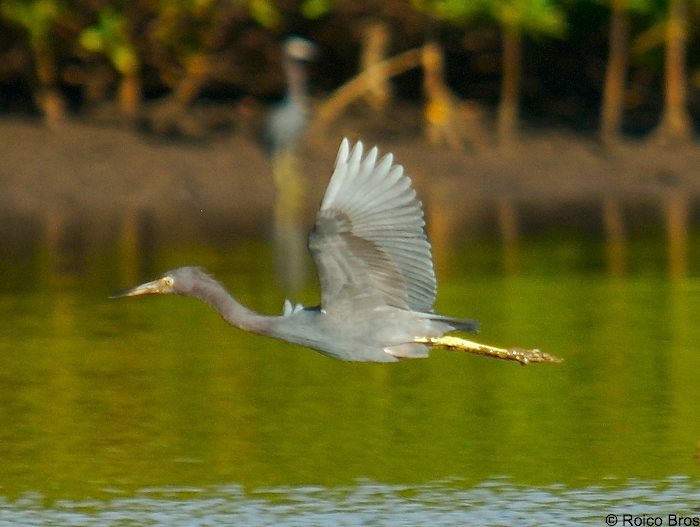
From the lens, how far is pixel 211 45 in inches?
1100

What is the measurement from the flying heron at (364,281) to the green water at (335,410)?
0.81 meters

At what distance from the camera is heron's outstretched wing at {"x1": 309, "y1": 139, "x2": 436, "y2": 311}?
8109 mm

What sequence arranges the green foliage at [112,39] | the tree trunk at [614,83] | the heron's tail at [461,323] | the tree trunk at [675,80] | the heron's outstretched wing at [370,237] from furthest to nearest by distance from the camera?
the tree trunk at [614,83], the tree trunk at [675,80], the green foliage at [112,39], the heron's tail at [461,323], the heron's outstretched wing at [370,237]

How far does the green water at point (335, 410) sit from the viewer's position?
9211 millimetres

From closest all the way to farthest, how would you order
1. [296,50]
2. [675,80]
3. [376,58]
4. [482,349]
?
[482,349] < [296,50] < [675,80] < [376,58]

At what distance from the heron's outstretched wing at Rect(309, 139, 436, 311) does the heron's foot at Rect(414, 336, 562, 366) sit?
29 centimetres

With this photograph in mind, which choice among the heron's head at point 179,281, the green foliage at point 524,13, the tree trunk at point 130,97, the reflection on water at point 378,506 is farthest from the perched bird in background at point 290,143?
the heron's head at point 179,281

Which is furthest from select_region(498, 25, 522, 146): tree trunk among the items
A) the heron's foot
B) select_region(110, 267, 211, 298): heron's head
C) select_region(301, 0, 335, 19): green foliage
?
select_region(110, 267, 211, 298): heron's head

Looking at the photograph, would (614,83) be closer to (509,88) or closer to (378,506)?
(509,88)

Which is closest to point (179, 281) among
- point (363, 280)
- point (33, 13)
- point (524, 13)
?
point (363, 280)

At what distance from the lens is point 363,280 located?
842 centimetres

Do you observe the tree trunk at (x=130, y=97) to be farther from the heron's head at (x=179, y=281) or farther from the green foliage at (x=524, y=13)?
the heron's head at (x=179, y=281)

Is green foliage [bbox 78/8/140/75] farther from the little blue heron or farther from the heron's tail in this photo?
the heron's tail

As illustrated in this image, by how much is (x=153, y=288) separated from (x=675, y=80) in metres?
19.1
